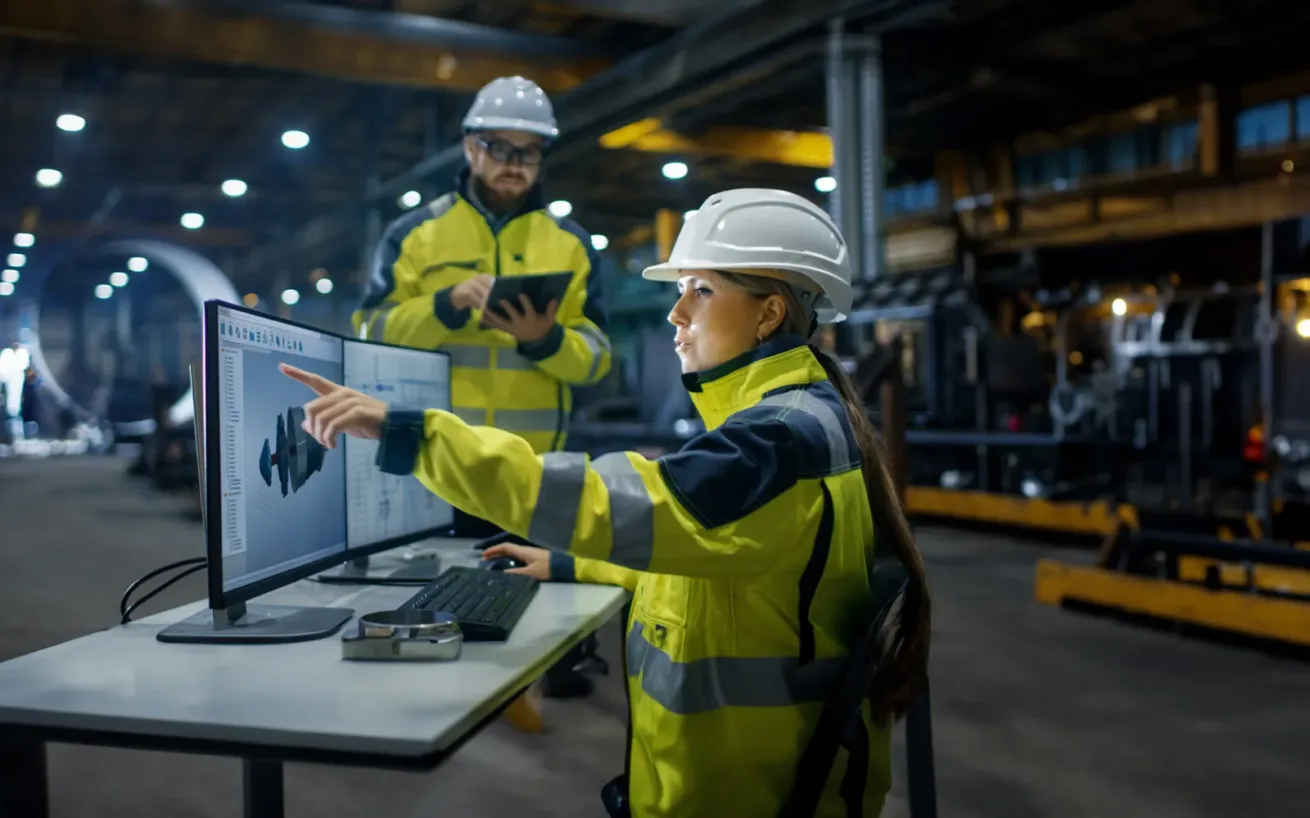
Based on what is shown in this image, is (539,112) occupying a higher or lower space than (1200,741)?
higher

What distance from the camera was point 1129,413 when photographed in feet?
26.5

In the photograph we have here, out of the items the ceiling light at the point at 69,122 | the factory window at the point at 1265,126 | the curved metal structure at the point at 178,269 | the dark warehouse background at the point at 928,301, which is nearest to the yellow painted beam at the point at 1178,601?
the dark warehouse background at the point at 928,301

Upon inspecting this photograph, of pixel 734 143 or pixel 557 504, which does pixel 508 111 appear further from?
pixel 734 143

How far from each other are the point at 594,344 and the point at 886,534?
1.45m

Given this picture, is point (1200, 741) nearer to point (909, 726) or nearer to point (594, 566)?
point (909, 726)

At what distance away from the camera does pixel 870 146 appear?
7930 mm

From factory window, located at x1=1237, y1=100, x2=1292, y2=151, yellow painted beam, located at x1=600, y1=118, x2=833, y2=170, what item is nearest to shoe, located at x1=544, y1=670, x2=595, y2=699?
yellow painted beam, located at x1=600, y1=118, x2=833, y2=170

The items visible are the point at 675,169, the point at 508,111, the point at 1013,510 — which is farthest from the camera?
the point at 675,169

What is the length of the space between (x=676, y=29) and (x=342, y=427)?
9.31 metres

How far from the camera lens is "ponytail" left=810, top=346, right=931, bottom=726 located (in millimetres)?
1340

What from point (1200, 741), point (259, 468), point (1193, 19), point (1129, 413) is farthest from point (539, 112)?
point (1193, 19)

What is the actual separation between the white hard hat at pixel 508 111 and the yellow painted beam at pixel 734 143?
8.77 m

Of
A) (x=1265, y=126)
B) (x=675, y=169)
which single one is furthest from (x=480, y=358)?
(x=1265, y=126)

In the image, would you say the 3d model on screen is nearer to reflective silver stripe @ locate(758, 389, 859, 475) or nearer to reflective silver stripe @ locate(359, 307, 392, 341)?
reflective silver stripe @ locate(758, 389, 859, 475)
